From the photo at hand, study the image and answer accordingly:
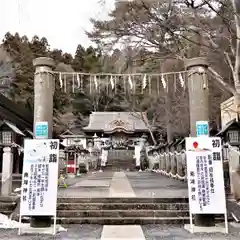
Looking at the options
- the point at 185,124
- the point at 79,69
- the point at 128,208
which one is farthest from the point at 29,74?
the point at 128,208

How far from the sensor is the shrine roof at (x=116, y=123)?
37406 millimetres

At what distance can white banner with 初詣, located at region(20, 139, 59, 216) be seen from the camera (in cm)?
570

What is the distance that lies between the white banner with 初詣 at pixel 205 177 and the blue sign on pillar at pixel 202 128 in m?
0.20

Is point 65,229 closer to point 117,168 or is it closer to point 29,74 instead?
point 117,168

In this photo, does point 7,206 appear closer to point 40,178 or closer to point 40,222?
point 40,222

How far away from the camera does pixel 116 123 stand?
1481 inches

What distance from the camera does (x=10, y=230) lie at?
607cm

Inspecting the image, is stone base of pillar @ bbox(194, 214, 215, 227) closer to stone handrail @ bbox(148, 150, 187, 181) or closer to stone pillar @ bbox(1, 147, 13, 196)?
stone pillar @ bbox(1, 147, 13, 196)

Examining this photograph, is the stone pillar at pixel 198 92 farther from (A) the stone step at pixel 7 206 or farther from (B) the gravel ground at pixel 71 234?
(A) the stone step at pixel 7 206

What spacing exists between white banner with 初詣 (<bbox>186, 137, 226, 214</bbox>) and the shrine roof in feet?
96.8

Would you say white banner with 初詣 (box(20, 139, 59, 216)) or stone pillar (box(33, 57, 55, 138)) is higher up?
stone pillar (box(33, 57, 55, 138))

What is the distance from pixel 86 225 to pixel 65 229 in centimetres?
54

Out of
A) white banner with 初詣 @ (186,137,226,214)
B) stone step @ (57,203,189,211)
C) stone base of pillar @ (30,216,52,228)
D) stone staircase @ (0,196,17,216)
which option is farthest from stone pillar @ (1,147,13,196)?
white banner with 初詣 @ (186,137,226,214)

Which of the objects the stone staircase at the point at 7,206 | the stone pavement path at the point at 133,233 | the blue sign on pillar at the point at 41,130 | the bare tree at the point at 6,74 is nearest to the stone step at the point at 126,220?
the stone pavement path at the point at 133,233
